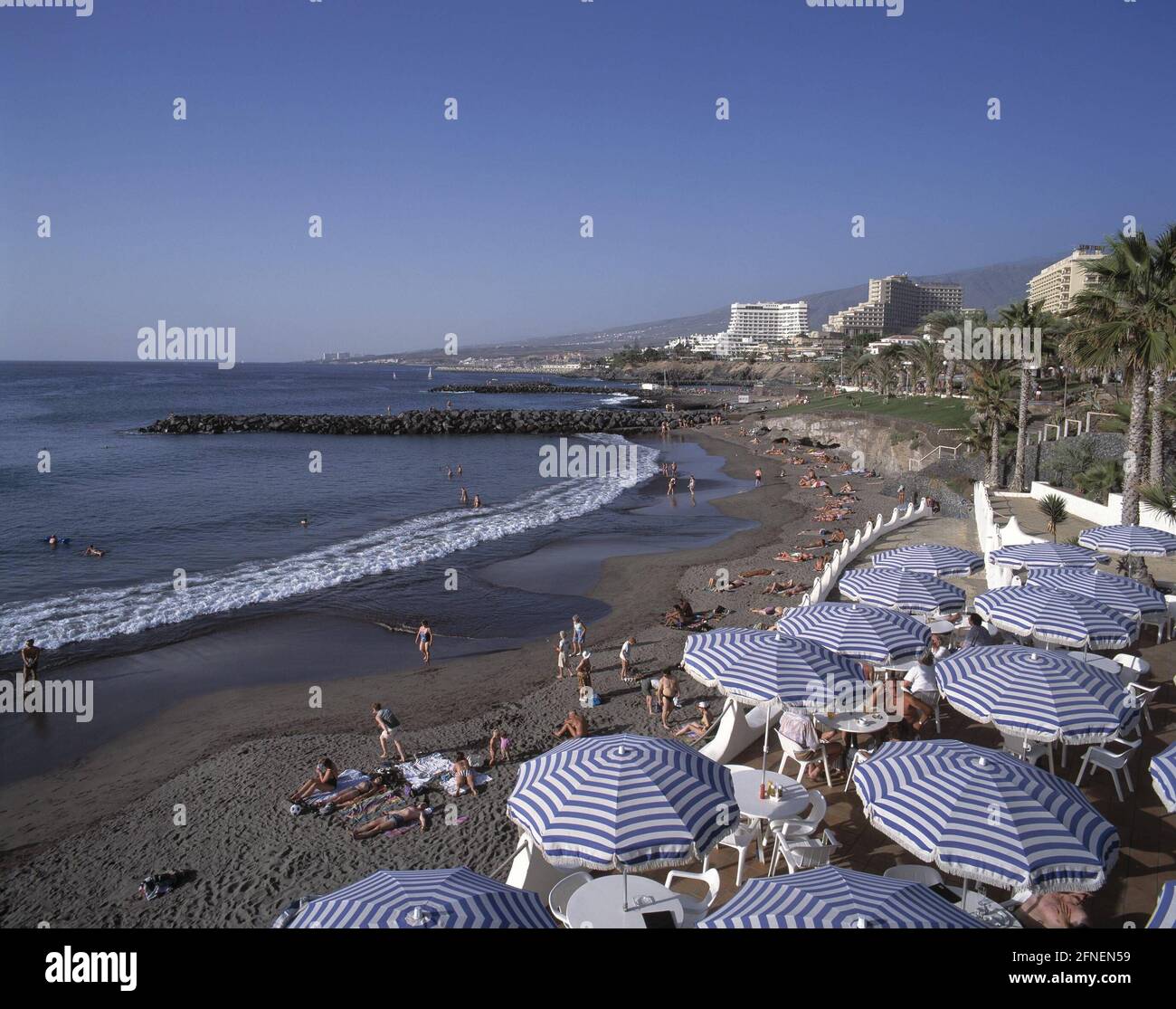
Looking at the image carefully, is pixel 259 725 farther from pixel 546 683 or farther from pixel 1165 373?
pixel 1165 373

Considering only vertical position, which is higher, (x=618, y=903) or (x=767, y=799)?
(x=767, y=799)

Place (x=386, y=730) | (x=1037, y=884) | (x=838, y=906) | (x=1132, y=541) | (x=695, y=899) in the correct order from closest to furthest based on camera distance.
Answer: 1. (x=838, y=906)
2. (x=1037, y=884)
3. (x=695, y=899)
4. (x=386, y=730)
5. (x=1132, y=541)

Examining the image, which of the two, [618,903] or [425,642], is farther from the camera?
[425,642]

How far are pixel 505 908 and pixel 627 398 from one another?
4672 inches

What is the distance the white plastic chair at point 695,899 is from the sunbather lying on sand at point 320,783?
647cm

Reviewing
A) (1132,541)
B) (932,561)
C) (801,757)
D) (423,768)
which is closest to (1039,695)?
(801,757)

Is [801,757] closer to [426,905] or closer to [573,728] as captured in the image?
[573,728]

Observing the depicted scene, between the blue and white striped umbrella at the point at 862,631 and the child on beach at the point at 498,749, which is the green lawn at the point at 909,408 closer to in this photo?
the blue and white striped umbrella at the point at 862,631

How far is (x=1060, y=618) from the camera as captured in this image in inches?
421

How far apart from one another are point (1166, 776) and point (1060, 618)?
4002 millimetres

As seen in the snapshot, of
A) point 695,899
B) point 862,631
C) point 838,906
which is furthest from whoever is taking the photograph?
point 862,631

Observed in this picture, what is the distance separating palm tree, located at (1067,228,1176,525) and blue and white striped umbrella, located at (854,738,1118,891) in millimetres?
13404

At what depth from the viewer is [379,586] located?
23625 mm

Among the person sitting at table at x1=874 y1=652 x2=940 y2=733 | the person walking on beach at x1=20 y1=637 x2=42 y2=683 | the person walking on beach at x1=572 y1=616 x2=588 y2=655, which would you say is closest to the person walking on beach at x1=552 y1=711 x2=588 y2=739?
the person walking on beach at x1=572 y1=616 x2=588 y2=655
